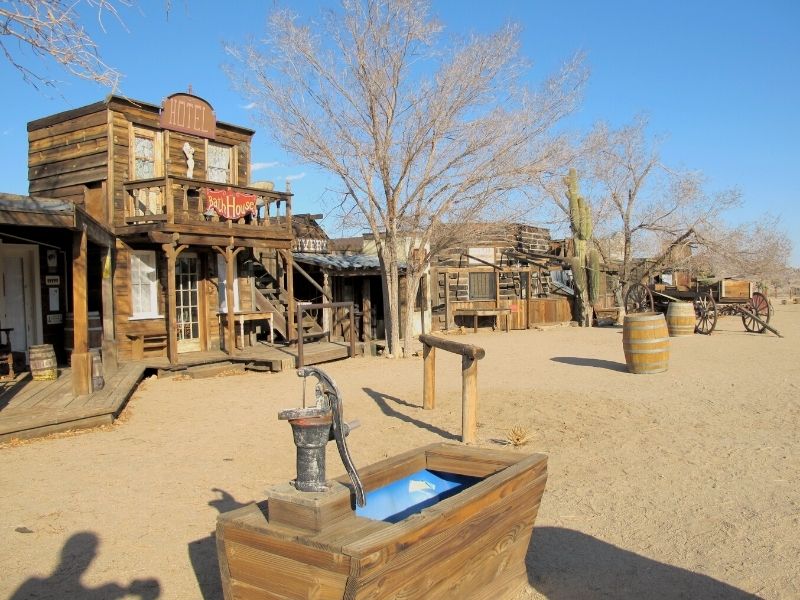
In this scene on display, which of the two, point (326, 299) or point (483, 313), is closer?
point (326, 299)

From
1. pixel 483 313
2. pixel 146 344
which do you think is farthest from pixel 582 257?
pixel 146 344

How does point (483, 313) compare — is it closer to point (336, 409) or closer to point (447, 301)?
point (447, 301)

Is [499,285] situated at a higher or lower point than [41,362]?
higher

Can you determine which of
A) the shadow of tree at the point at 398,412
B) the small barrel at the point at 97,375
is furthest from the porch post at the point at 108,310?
the shadow of tree at the point at 398,412

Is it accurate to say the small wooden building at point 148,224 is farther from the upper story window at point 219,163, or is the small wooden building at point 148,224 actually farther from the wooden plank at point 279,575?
the wooden plank at point 279,575

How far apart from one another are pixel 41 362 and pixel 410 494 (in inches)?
325

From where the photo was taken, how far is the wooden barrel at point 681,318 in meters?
17.8

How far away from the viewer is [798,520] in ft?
15.0

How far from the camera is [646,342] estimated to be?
36.6 ft

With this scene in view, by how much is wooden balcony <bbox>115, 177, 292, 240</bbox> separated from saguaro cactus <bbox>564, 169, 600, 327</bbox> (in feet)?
44.4

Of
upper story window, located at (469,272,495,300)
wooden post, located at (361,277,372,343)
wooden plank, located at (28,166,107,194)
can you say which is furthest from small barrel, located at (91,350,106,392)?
upper story window, located at (469,272,495,300)

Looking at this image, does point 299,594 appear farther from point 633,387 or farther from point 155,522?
point 633,387

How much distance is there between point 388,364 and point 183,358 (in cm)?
399

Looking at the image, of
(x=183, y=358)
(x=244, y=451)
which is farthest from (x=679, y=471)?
(x=183, y=358)
